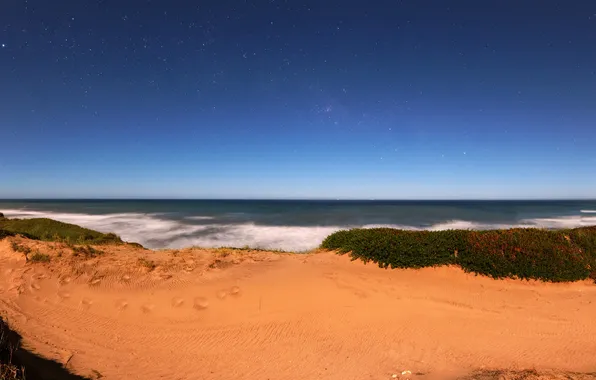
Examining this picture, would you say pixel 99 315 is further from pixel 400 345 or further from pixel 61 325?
pixel 400 345

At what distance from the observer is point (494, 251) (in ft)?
34.0

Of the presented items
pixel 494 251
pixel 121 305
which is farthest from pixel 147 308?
pixel 494 251

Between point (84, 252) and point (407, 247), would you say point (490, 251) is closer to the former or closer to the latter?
point (407, 247)

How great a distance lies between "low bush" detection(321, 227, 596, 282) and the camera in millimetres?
10094

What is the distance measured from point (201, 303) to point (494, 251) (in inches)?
373

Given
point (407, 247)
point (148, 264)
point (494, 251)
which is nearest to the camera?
point (494, 251)

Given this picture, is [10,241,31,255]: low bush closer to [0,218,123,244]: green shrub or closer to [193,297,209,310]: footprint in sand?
[0,218,123,244]: green shrub

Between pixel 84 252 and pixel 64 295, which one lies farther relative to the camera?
pixel 84 252

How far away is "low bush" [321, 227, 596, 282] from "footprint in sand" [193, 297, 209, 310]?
5.35 meters

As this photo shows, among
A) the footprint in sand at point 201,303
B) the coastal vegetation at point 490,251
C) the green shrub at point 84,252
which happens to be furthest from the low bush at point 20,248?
the footprint in sand at point 201,303

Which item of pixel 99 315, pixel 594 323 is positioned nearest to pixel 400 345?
pixel 594 323

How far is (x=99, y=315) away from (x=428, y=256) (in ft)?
32.8

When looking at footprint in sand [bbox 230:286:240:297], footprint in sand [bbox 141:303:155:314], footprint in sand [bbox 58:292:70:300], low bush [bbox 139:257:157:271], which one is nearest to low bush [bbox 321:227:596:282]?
footprint in sand [bbox 230:286:240:297]

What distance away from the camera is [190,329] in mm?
7629
